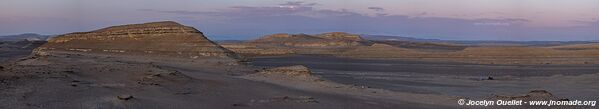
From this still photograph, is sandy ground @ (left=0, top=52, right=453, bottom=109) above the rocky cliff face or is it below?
above

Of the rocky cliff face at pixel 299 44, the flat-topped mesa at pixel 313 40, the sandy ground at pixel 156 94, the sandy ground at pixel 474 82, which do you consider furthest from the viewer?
the flat-topped mesa at pixel 313 40

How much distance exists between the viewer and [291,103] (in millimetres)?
14680

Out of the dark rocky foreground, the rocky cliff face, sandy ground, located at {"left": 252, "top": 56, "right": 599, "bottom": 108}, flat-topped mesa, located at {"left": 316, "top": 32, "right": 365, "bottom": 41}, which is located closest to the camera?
the dark rocky foreground

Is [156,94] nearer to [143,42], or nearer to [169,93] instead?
[169,93]

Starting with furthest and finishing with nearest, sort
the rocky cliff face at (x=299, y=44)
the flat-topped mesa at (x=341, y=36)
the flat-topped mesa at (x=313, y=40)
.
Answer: the flat-topped mesa at (x=341, y=36)
the flat-topped mesa at (x=313, y=40)
the rocky cliff face at (x=299, y=44)

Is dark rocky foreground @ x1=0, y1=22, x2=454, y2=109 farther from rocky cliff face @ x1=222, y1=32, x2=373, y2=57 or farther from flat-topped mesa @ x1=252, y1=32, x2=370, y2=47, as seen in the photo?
flat-topped mesa @ x1=252, y1=32, x2=370, y2=47

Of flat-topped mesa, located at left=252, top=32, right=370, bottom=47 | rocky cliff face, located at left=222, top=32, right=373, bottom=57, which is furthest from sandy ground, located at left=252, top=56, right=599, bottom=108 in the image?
flat-topped mesa, located at left=252, top=32, right=370, bottom=47

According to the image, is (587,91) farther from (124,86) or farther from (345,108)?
(124,86)

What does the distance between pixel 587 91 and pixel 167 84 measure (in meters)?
13.0

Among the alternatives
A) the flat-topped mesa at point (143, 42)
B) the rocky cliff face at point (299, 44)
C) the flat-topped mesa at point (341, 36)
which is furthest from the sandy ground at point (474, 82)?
the flat-topped mesa at point (341, 36)

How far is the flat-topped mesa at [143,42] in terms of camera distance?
4553 centimetres

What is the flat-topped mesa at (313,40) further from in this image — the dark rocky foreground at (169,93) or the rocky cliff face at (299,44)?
the dark rocky foreground at (169,93)

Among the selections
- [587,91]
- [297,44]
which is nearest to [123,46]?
[587,91]

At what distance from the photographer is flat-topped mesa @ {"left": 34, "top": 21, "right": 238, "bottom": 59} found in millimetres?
45531
